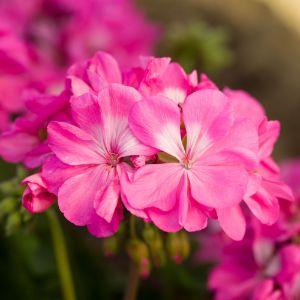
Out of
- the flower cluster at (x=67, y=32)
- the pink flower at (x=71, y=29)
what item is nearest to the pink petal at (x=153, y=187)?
the flower cluster at (x=67, y=32)

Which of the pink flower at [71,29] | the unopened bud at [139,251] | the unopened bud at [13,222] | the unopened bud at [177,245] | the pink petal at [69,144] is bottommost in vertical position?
the pink flower at [71,29]

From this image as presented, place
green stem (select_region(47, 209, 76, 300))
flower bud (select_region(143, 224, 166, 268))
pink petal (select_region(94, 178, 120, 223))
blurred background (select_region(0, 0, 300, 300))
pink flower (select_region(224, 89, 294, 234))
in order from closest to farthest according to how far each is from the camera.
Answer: pink petal (select_region(94, 178, 120, 223)) → pink flower (select_region(224, 89, 294, 234)) → flower bud (select_region(143, 224, 166, 268)) → green stem (select_region(47, 209, 76, 300)) → blurred background (select_region(0, 0, 300, 300))

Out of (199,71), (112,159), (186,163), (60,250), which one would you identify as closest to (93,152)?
(112,159)

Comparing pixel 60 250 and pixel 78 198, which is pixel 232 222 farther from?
pixel 60 250

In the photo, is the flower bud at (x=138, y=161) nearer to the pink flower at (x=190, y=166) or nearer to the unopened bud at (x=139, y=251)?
the pink flower at (x=190, y=166)

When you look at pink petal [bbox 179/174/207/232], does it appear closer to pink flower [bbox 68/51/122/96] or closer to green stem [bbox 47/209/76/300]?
pink flower [bbox 68/51/122/96]

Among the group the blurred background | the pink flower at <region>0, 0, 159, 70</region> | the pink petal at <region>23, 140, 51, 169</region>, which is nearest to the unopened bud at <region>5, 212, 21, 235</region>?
the blurred background

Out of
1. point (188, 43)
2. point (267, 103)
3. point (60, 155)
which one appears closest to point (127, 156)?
point (60, 155)
